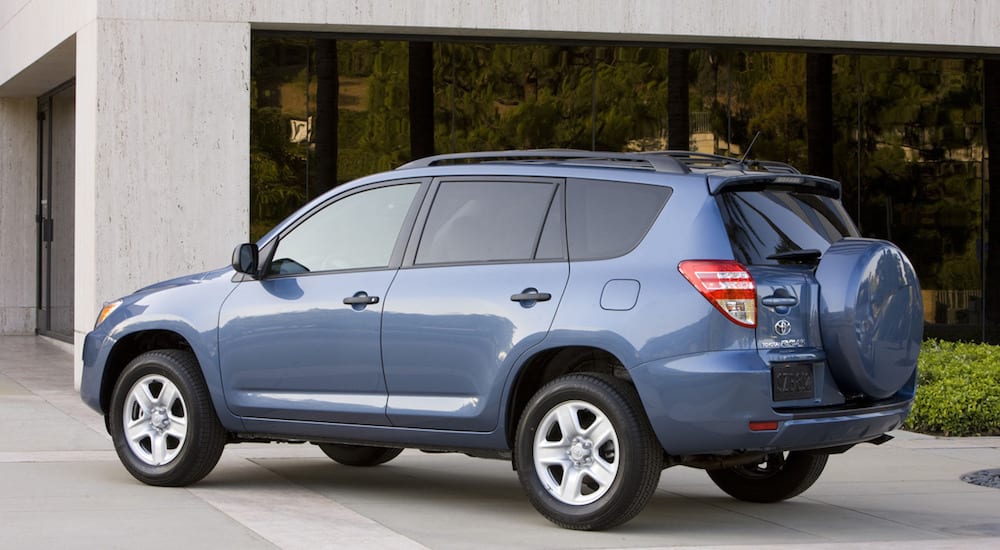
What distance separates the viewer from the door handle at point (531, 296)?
7.38m

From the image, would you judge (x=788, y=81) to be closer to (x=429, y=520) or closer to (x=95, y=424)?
(x=95, y=424)

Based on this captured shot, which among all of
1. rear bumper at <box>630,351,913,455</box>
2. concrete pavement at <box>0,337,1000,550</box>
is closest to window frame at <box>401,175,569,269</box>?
rear bumper at <box>630,351,913,455</box>

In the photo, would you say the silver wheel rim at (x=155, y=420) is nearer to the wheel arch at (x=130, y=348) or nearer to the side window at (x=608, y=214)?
the wheel arch at (x=130, y=348)

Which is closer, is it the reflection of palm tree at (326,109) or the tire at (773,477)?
the tire at (773,477)

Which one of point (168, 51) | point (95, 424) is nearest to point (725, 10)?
point (168, 51)

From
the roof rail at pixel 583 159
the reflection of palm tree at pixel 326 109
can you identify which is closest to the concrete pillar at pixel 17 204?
the reflection of palm tree at pixel 326 109

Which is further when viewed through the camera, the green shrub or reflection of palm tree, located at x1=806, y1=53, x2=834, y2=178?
reflection of palm tree, located at x1=806, y1=53, x2=834, y2=178

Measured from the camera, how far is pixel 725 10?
47.5 ft

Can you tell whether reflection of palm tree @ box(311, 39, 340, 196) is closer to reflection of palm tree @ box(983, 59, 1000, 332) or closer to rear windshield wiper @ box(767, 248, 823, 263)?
reflection of palm tree @ box(983, 59, 1000, 332)

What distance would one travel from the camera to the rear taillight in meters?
6.88

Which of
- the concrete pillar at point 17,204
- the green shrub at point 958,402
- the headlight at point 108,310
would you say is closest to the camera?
the headlight at point 108,310

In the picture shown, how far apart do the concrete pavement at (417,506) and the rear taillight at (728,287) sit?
109cm

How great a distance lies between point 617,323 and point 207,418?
2573mm

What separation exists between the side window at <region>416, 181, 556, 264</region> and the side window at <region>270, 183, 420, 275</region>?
23 cm
